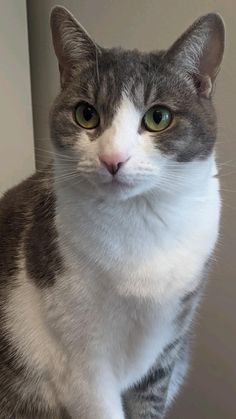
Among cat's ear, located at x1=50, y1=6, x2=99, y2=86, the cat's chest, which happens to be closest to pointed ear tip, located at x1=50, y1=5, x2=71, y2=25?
cat's ear, located at x1=50, y1=6, x2=99, y2=86

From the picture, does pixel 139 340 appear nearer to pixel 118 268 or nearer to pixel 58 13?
pixel 118 268

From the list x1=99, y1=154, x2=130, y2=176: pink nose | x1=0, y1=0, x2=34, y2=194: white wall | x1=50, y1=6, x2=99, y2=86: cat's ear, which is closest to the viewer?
x1=99, y1=154, x2=130, y2=176: pink nose

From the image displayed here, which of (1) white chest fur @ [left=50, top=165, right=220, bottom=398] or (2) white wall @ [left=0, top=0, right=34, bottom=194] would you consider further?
(2) white wall @ [left=0, top=0, right=34, bottom=194]

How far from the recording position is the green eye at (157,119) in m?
0.71

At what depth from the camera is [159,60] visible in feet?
2.47

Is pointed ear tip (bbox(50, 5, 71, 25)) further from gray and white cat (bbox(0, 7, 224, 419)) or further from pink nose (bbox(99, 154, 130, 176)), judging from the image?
pink nose (bbox(99, 154, 130, 176))

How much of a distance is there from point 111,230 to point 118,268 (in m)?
0.05

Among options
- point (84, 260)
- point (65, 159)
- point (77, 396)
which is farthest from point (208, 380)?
point (65, 159)

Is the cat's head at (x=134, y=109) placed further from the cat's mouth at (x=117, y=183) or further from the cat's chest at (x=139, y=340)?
the cat's chest at (x=139, y=340)

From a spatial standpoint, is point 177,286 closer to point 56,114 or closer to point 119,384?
point 119,384

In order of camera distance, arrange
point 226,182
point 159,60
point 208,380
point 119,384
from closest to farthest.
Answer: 1. point 159,60
2. point 119,384
3. point 226,182
4. point 208,380

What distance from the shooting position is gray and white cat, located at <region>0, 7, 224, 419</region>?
2.33ft

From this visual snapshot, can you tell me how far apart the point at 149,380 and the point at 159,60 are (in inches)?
20.1

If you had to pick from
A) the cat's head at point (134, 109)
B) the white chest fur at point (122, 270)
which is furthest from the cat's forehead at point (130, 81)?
the white chest fur at point (122, 270)
